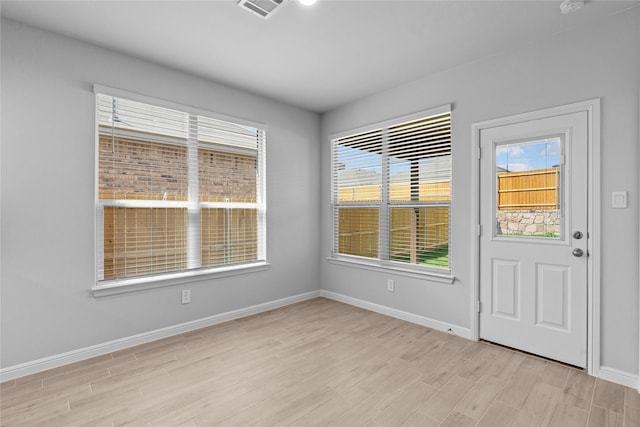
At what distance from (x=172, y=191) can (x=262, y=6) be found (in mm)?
1988

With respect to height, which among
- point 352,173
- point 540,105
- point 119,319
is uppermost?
point 540,105

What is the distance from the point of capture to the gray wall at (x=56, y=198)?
2.41 metres

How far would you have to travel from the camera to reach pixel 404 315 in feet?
12.1

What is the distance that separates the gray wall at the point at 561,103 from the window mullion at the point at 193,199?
228 centimetres

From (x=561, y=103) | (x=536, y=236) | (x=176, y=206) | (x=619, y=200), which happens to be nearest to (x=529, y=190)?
(x=536, y=236)

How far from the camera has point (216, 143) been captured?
11.8ft

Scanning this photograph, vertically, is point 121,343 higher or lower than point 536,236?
lower

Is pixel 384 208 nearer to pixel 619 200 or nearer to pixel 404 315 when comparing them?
pixel 404 315

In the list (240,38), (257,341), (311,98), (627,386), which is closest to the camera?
(627,386)

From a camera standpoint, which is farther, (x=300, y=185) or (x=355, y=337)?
(x=300, y=185)

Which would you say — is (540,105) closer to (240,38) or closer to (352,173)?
(352,173)

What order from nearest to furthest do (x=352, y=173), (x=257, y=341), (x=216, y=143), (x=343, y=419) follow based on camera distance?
(x=343, y=419)
(x=257, y=341)
(x=216, y=143)
(x=352, y=173)

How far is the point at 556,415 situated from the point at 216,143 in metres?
3.83

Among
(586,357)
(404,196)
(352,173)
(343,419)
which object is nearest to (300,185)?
(352,173)
